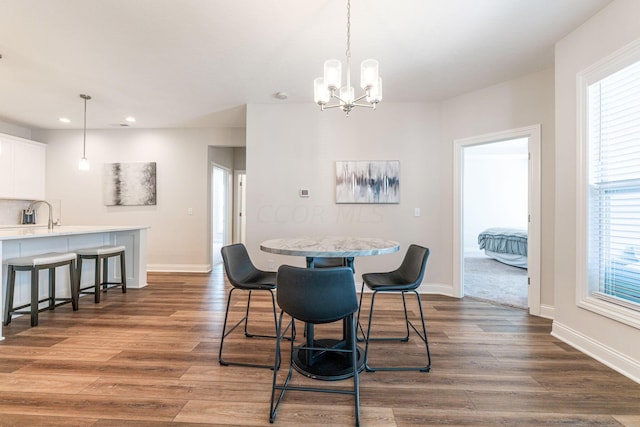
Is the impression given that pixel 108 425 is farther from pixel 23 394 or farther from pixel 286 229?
pixel 286 229

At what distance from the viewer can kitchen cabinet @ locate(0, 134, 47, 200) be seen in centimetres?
446

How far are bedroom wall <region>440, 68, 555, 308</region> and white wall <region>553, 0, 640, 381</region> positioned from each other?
0.50 metres

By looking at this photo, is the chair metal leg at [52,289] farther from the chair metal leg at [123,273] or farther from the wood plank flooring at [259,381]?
the chair metal leg at [123,273]

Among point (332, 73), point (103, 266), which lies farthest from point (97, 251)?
point (332, 73)

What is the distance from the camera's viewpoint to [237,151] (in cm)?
633

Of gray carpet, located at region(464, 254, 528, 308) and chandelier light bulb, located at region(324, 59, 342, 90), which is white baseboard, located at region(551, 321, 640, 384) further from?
chandelier light bulb, located at region(324, 59, 342, 90)

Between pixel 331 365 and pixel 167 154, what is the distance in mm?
4709

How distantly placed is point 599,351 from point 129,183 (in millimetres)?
6339

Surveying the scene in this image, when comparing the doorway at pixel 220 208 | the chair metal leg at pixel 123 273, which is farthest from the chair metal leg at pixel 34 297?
the doorway at pixel 220 208

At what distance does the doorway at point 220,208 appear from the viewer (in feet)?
18.3

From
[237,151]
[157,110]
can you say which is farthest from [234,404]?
[237,151]

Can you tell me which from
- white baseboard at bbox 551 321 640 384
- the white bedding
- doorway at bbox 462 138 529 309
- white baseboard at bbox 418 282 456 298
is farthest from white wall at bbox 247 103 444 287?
doorway at bbox 462 138 529 309

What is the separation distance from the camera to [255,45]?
256cm

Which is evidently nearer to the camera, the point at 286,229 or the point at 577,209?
the point at 577,209
